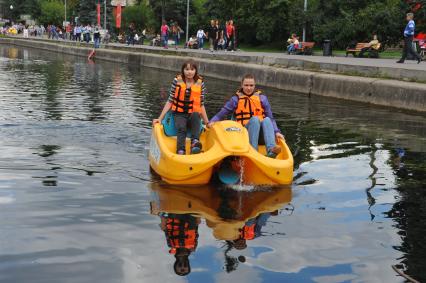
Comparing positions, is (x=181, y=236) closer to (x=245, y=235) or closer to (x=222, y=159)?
(x=245, y=235)

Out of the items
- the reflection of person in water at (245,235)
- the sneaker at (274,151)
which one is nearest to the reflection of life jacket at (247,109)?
the sneaker at (274,151)

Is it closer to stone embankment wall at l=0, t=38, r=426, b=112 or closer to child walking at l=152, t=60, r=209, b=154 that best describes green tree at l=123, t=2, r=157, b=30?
stone embankment wall at l=0, t=38, r=426, b=112

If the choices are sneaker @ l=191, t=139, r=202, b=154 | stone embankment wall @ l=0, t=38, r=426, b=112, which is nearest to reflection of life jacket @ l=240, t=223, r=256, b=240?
sneaker @ l=191, t=139, r=202, b=154

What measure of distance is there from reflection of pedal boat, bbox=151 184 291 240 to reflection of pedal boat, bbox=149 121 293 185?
138 millimetres

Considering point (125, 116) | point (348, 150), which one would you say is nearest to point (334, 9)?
point (125, 116)

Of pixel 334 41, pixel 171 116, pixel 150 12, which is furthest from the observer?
pixel 150 12

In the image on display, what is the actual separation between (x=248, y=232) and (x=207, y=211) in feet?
2.48

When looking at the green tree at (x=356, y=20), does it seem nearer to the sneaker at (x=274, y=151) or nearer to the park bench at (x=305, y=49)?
the park bench at (x=305, y=49)

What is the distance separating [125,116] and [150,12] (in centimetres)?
6546

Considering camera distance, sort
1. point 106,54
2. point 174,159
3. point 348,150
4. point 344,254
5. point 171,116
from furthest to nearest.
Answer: point 106,54
point 348,150
point 171,116
point 174,159
point 344,254

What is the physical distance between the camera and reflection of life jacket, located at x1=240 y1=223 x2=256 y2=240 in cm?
576

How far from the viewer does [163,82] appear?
78.9 feet

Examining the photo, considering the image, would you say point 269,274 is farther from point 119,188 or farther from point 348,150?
point 348,150

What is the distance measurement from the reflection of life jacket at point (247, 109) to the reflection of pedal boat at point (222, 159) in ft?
2.21
